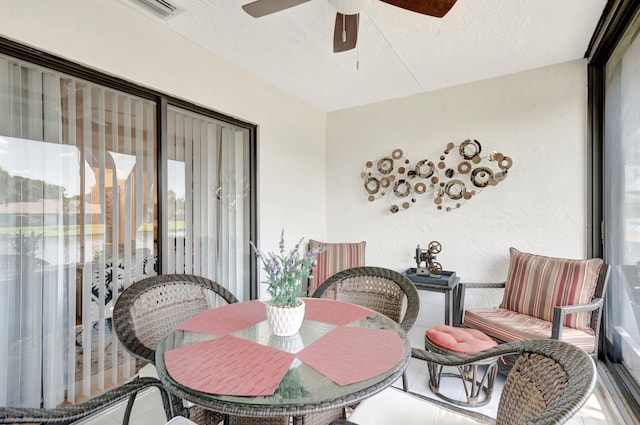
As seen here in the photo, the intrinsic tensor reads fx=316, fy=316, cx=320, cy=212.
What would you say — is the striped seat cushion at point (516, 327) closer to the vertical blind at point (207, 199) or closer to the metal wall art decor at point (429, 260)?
the metal wall art decor at point (429, 260)

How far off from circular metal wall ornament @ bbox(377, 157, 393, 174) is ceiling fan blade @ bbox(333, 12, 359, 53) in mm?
1788

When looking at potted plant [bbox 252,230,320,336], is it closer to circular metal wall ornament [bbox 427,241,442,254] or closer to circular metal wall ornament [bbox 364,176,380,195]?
circular metal wall ornament [bbox 427,241,442,254]

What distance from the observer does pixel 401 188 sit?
3.64 meters

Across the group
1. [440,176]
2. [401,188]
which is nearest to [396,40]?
[440,176]

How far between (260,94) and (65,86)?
64.6 inches

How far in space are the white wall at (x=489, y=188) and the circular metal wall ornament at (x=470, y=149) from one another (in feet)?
0.21

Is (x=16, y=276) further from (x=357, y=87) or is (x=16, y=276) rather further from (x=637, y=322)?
(x=637, y=322)

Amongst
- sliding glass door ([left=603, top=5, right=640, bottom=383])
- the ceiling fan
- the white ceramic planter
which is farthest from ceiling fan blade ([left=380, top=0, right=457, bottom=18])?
the white ceramic planter

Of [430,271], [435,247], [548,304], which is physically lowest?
[548,304]

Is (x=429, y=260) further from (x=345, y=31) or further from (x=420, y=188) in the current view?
(x=345, y=31)

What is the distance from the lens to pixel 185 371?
101 centimetres

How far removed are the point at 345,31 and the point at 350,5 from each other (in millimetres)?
210

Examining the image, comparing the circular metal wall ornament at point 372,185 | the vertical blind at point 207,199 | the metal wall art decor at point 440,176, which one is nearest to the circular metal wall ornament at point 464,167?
the metal wall art decor at point 440,176

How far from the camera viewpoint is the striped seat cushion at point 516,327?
2.20m
